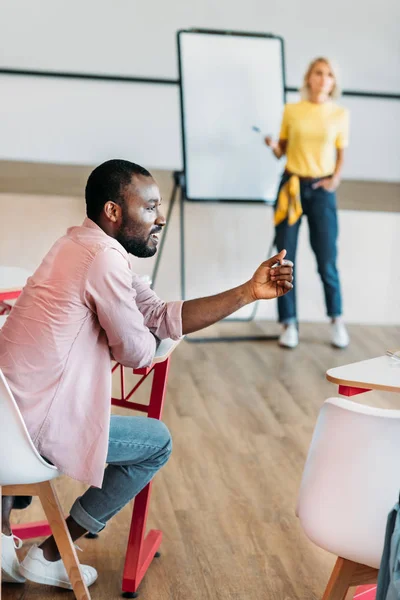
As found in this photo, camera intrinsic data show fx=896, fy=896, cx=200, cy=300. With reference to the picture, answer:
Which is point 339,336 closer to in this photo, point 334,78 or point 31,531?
point 334,78

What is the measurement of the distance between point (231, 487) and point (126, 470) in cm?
101

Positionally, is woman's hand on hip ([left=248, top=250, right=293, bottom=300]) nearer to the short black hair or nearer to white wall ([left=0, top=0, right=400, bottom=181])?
the short black hair

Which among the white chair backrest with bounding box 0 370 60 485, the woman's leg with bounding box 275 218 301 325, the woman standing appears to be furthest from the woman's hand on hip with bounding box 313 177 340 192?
the white chair backrest with bounding box 0 370 60 485

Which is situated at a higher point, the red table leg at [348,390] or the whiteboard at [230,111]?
the whiteboard at [230,111]

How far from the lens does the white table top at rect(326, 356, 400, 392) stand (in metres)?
2.13

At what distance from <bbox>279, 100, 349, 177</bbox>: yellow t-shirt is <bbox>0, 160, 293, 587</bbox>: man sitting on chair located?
10.0ft

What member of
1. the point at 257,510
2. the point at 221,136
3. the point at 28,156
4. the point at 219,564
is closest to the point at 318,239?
the point at 221,136

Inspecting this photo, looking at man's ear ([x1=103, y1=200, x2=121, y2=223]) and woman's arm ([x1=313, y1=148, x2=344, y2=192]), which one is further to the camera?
woman's arm ([x1=313, y1=148, x2=344, y2=192])

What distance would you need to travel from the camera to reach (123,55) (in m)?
5.81

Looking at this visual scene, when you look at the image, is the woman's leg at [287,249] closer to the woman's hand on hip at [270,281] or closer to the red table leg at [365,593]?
the red table leg at [365,593]

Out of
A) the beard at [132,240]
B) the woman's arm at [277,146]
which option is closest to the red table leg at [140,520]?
the beard at [132,240]

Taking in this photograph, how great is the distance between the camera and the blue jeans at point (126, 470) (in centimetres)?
235

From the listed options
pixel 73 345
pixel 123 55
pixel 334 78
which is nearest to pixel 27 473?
pixel 73 345

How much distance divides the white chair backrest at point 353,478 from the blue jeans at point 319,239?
340 cm
